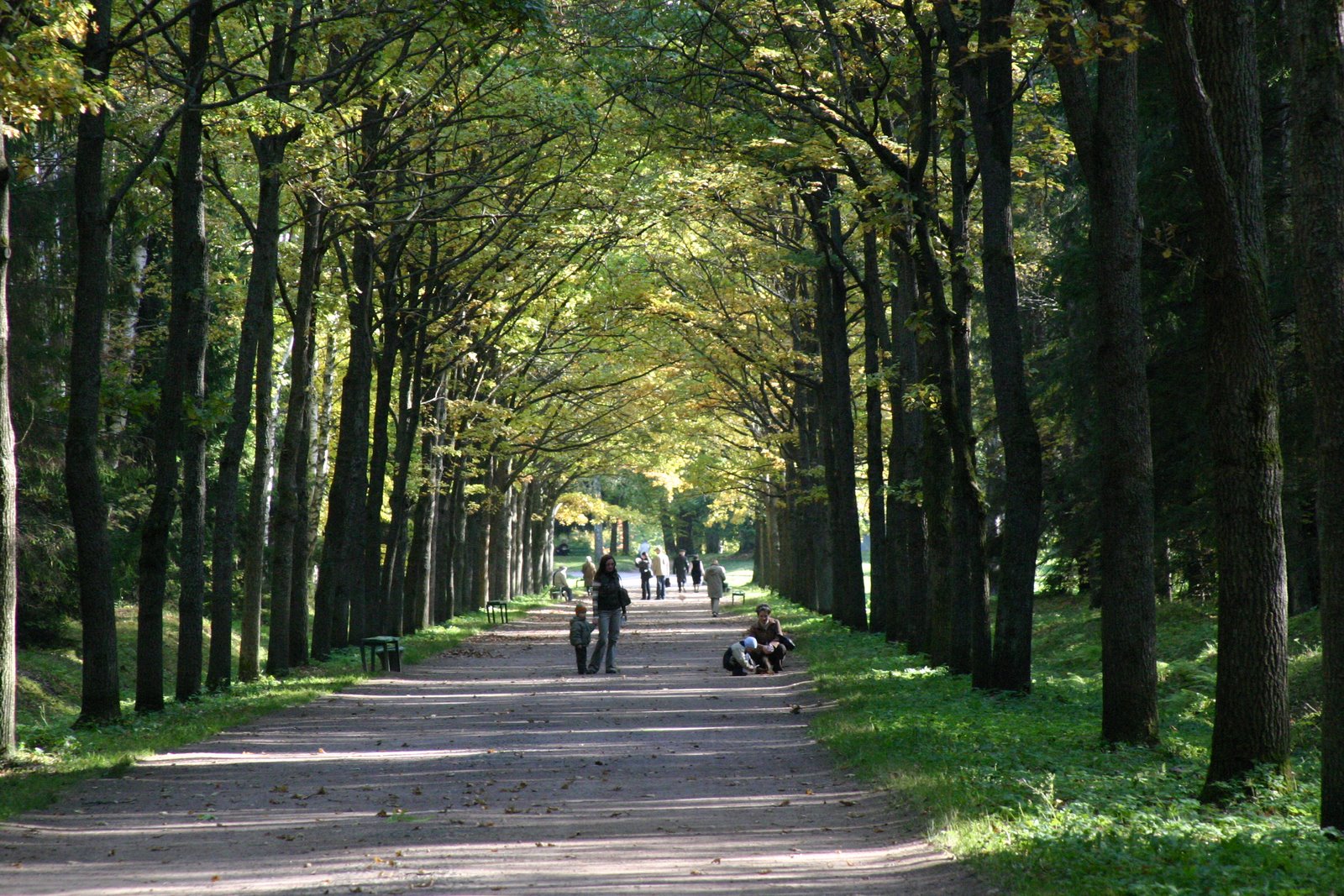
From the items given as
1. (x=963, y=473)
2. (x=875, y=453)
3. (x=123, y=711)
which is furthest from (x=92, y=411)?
(x=875, y=453)

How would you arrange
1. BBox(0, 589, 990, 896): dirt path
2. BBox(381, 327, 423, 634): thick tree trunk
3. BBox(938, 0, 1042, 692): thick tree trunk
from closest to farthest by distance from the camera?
BBox(0, 589, 990, 896): dirt path → BBox(938, 0, 1042, 692): thick tree trunk → BBox(381, 327, 423, 634): thick tree trunk

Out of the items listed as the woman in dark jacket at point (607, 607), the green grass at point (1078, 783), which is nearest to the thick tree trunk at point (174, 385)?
the green grass at point (1078, 783)

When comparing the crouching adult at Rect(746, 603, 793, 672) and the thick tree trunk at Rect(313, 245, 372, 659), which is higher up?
the thick tree trunk at Rect(313, 245, 372, 659)

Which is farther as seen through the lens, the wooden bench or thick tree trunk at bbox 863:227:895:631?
thick tree trunk at bbox 863:227:895:631

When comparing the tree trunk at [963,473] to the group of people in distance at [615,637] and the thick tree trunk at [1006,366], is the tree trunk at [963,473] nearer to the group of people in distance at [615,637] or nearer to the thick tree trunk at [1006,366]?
the thick tree trunk at [1006,366]

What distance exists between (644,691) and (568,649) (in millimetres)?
10202

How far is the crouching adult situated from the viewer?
2197 cm

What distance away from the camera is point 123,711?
Result: 52.0 ft

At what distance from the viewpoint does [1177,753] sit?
1110cm

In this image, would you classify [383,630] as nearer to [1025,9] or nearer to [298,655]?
[298,655]

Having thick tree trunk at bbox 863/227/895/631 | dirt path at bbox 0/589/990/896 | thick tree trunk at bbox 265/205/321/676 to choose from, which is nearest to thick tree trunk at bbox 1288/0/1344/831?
dirt path at bbox 0/589/990/896

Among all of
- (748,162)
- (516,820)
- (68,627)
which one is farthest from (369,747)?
(68,627)

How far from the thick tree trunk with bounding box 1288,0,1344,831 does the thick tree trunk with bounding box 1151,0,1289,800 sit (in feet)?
3.30

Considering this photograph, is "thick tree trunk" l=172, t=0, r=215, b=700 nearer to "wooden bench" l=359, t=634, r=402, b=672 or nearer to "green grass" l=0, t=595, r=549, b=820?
"green grass" l=0, t=595, r=549, b=820
